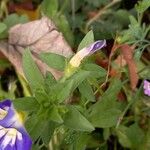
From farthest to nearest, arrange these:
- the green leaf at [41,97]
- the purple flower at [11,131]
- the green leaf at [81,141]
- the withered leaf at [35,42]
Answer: the withered leaf at [35,42] → the green leaf at [81,141] → the green leaf at [41,97] → the purple flower at [11,131]

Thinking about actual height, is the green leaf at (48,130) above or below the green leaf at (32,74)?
below

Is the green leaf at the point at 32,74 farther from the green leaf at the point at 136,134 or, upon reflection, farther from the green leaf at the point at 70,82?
the green leaf at the point at 136,134

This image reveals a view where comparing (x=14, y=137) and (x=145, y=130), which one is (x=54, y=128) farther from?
(x=145, y=130)

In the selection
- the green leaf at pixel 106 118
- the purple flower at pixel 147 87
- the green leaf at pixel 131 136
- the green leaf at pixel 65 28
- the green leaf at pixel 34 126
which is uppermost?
the green leaf at pixel 34 126

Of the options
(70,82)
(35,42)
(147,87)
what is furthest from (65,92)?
(35,42)

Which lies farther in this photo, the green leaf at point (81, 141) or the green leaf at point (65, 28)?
the green leaf at point (65, 28)

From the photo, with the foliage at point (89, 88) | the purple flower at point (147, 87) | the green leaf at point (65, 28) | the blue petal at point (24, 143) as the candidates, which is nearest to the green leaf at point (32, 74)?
the foliage at point (89, 88)

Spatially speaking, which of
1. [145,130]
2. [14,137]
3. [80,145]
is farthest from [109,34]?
[14,137]
